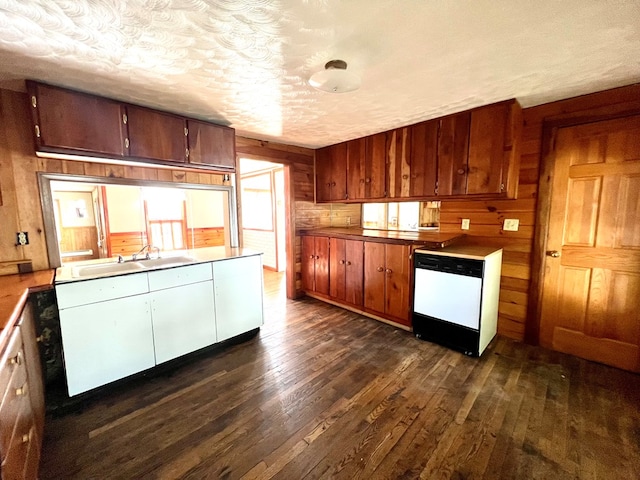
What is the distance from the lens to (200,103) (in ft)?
7.27

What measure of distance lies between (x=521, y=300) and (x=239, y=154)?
3.47 m

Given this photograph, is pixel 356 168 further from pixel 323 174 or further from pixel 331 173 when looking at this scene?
pixel 323 174

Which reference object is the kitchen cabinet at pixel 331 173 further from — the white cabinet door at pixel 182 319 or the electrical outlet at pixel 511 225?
the white cabinet door at pixel 182 319

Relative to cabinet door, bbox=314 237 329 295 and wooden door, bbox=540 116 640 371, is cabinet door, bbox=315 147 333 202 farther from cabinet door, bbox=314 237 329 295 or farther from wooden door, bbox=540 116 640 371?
wooden door, bbox=540 116 640 371

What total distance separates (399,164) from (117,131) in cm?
268

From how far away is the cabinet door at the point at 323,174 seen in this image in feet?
12.7

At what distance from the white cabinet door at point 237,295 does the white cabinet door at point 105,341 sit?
23.3 inches

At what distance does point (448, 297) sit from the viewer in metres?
2.47

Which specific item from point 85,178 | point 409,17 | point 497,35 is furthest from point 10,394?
point 497,35

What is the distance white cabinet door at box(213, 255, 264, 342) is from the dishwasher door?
1.66 metres

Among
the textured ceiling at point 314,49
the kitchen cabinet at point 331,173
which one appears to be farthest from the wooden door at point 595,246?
the kitchen cabinet at point 331,173

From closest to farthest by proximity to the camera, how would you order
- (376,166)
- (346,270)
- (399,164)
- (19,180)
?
(19,180) < (399,164) < (376,166) < (346,270)

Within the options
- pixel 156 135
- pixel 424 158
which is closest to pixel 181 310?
pixel 156 135

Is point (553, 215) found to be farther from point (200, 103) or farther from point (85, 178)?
point (85, 178)
